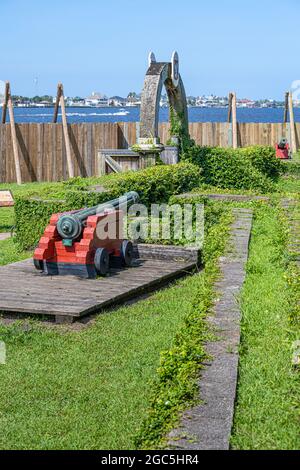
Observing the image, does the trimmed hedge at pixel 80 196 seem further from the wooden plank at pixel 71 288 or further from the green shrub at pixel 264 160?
the green shrub at pixel 264 160

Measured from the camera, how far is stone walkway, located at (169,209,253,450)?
4.08 metres

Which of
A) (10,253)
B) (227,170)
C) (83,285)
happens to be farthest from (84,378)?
(227,170)

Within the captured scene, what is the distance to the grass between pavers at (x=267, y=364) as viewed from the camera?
4.27 m

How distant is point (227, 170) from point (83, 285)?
941 cm

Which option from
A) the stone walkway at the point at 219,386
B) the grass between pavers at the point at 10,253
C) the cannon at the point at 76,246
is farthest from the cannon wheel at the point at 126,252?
the stone walkway at the point at 219,386

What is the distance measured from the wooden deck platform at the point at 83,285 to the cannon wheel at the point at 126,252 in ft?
0.38

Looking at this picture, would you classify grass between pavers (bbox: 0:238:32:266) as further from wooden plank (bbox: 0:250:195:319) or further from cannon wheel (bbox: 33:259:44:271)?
cannon wheel (bbox: 33:259:44:271)

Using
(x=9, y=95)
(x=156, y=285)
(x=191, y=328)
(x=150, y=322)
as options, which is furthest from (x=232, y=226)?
(x=9, y=95)

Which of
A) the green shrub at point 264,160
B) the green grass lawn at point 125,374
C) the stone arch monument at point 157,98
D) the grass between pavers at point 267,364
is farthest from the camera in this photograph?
the green shrub at point 264,160

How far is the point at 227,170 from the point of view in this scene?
57.7 feet

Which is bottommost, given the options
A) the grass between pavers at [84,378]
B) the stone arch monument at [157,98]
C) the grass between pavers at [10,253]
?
the grass between pavers at [84,378]

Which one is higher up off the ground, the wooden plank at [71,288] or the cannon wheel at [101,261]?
the cannon wheel at [101,261]

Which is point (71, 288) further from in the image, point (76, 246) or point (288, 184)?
point (288, 184)

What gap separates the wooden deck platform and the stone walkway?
1.35 m
